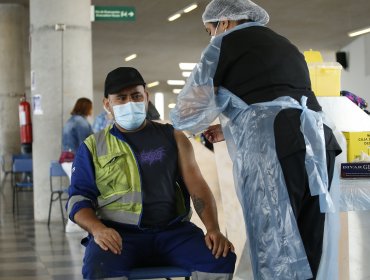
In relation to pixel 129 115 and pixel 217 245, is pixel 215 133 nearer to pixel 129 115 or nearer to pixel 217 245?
pixel 129 115

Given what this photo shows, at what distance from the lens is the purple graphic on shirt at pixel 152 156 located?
3.04 m

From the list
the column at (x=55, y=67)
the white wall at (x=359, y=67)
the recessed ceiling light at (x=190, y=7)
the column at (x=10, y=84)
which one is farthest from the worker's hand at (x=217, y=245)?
the white wall at (x=359, y=67)

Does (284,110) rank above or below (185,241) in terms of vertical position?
above

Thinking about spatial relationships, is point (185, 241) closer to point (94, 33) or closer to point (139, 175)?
point (139, 175)

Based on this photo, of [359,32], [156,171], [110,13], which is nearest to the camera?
[156,171]

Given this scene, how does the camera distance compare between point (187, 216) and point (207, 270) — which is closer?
point (207, 270)

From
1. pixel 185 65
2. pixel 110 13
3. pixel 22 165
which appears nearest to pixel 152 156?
pixel 110 13

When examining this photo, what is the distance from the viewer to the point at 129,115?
3115mm

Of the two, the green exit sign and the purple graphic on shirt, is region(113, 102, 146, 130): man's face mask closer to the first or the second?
the purple graphic on shirt

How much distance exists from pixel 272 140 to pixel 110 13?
7.33 meters

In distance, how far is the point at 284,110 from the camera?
2.88 meters

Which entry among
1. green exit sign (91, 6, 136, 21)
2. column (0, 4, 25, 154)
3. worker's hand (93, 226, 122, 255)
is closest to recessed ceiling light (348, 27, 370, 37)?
column (0, 4, 25, 154)

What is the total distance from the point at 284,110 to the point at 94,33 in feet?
55.2

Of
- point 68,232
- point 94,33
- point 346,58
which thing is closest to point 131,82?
point 68,232
